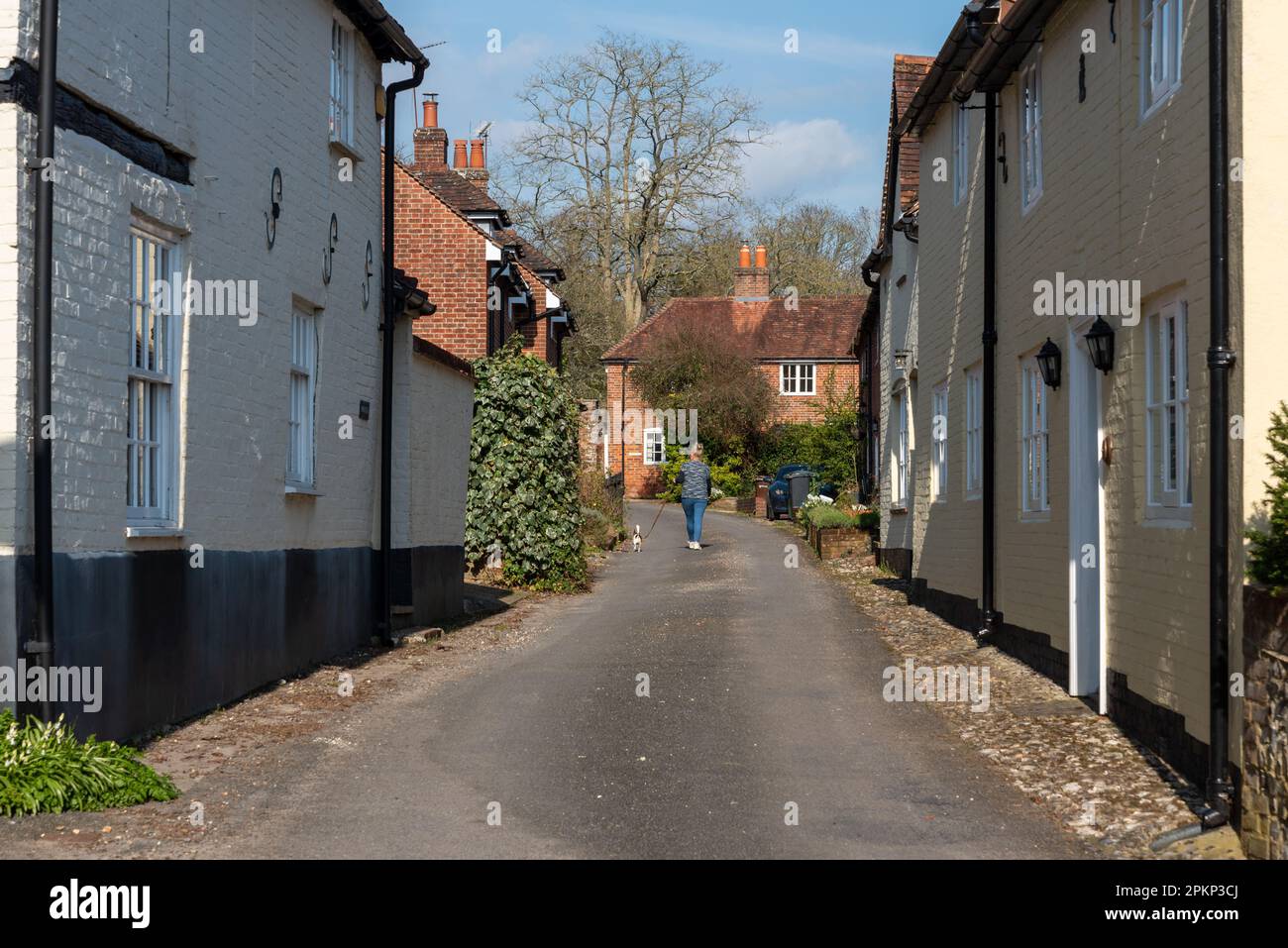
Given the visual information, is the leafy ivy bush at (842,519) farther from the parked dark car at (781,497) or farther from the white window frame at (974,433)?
the parked dark car at (781,497)

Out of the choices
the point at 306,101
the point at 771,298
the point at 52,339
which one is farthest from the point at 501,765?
the point at 771,298

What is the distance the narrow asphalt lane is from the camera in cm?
689

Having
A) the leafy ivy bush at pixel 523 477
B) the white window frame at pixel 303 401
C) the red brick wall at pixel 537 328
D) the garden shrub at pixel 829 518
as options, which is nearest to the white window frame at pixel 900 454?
the garden shrub at pixel 829 518

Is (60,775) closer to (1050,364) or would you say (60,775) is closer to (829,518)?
(1050,364)

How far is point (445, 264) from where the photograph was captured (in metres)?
25.1

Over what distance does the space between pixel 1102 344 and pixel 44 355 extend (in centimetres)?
675

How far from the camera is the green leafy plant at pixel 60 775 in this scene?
7.04 metres

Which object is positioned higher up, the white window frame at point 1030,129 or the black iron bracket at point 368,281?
the white window frame at point 1030,129

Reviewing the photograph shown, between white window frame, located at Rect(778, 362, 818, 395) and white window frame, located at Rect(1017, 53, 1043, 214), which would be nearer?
white window frame, located at Rect(1017, 53, 1043, 214)

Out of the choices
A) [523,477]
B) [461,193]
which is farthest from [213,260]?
[461,193]

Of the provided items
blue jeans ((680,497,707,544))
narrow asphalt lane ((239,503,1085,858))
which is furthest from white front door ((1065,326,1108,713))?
blue jeans ((680,497,707,544))

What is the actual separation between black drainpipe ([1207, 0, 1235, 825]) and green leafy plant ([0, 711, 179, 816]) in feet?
17.9

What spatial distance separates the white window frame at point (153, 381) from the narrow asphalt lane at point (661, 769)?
206cm

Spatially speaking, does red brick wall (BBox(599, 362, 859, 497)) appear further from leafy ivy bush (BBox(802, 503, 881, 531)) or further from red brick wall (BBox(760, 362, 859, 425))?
leafy ivy bush (BBox(802, 503, 881, 531))
